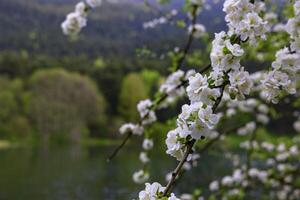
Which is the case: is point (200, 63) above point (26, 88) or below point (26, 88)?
below

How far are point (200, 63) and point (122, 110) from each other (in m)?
50.1

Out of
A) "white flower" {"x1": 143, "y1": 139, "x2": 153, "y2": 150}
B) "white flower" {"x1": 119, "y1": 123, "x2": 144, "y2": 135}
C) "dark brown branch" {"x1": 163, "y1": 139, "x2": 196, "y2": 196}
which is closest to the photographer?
"dark brown branch" {"x1": 163, "y1": 139, "x2": 196, "y2": 196}

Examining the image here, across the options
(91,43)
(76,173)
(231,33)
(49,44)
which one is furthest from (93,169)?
(91,43)

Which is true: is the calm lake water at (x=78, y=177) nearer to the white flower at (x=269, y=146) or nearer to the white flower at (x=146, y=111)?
the white flower at (x=269, y=146)

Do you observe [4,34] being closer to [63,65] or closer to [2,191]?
A: [63,65]

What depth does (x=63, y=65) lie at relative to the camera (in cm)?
6169

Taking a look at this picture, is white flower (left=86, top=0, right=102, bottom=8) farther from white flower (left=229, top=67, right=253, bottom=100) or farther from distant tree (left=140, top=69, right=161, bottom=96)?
distant tree (left=140, top=69, right=161, bottom=96)

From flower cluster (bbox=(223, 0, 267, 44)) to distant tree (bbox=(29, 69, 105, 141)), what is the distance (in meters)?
50.0

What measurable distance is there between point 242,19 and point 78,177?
83.3ft

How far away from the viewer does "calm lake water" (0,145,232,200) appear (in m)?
21.3

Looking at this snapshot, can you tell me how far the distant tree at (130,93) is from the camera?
54.3m

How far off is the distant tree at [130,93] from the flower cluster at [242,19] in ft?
169

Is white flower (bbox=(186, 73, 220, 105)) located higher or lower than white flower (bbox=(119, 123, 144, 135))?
lower

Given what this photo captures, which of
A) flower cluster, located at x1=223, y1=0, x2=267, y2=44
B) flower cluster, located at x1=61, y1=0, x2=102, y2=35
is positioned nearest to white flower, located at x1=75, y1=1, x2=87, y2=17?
flower cluster, located at x1=61, y1=0, x2=102, y2=35
